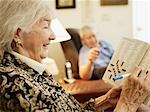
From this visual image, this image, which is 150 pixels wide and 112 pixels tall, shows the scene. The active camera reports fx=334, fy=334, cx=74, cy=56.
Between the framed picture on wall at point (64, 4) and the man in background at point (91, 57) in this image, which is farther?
the framed picture on wall at point (64, 4)

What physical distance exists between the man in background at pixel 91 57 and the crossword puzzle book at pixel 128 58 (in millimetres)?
1545

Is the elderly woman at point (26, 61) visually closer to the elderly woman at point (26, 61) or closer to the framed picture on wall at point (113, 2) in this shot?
the elderly woman at point (26, 61)

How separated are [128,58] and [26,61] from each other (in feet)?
1.56

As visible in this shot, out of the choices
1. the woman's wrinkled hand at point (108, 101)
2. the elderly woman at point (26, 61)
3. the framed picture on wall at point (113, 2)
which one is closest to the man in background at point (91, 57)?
the framed picture on wall at point (113, 2)

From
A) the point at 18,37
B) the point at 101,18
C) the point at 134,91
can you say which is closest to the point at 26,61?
the point at 18,37

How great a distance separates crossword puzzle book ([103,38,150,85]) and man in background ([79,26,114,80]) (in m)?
1.55

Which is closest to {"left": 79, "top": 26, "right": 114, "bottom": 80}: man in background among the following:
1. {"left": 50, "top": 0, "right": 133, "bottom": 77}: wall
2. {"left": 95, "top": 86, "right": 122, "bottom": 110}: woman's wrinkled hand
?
{"left": 50, "top": 0, "right": 133, "bottom": 77}: wall

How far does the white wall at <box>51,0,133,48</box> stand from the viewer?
425cm

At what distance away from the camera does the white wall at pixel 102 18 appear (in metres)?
4.25

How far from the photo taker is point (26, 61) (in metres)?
1.35

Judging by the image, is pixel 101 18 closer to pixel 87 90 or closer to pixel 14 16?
pixel 87 90

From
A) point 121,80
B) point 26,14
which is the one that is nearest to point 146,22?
point 121,80

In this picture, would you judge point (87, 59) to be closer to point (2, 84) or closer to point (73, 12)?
point (73, 12)

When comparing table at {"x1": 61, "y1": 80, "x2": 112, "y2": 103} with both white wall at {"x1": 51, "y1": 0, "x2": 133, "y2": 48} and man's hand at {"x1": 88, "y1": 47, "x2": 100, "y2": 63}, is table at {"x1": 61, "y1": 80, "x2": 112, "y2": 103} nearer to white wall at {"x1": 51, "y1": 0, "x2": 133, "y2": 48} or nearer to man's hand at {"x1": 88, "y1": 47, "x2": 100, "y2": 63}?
man's hand at {"x1": 88, "y1": 47, "x2": 100, "y2": 63}
